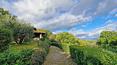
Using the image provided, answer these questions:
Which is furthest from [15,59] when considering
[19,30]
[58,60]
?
[19,30]

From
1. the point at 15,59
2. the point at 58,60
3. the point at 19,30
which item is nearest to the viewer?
the point at 15,59

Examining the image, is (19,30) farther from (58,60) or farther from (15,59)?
(15,59)

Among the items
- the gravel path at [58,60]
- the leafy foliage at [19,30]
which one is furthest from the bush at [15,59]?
the leafy foliage at [19,30]

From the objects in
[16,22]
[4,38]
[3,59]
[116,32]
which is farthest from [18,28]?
[116,32]

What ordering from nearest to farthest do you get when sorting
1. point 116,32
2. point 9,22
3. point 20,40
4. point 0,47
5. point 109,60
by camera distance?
1. point 109,60
2. point 0,47
3. point 9,22
4. point 20,40
5. point 116,32

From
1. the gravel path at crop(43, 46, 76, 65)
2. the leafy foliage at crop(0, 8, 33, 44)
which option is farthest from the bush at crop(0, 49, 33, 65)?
the leafy foliage at crop(0, 8, 33, 44)

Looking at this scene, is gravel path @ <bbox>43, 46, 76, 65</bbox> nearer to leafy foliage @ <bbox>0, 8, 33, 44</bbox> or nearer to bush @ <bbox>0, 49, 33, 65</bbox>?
bush @ <bbox>0, 49, 33, 65</bbox>

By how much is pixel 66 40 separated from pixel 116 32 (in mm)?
22672

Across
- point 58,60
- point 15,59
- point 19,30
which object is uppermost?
point 19,30

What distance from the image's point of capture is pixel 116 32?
311ft

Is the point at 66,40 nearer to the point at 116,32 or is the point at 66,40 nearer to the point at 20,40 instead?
the point at 116,32

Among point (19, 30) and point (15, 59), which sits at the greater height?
point (19, 30)

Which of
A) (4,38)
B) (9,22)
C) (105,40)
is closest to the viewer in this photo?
(4,38)

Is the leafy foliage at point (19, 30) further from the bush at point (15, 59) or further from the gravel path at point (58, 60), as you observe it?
the bush at point (15, 59)
